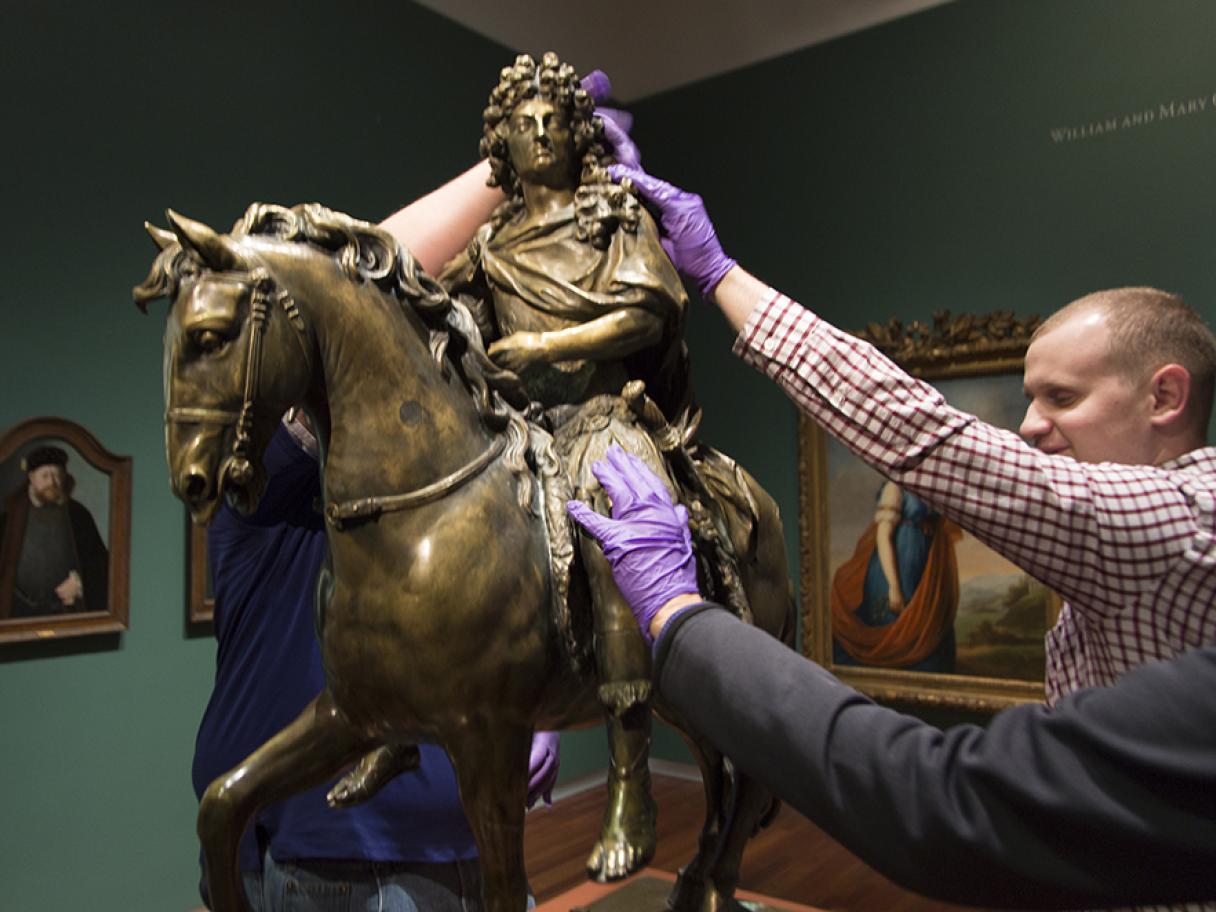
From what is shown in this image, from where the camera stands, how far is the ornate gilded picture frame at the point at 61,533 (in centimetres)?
329

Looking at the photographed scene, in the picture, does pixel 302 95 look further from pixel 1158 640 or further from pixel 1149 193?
pixel 1158 640

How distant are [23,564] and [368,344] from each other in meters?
2.61

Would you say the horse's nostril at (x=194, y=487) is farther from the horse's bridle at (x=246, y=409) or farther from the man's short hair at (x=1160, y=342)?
the man's short hair at (x=1160, y=342)

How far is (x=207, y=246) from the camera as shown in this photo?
1261mm

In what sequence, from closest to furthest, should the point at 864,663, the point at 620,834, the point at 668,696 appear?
the point at 668,696, the point at 620,834, the point at 864,663

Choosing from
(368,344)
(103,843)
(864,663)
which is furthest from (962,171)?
(103,843)

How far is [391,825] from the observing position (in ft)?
6.66

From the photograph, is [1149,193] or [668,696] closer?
[668,696]

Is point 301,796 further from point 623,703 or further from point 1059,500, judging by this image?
point 1059,500

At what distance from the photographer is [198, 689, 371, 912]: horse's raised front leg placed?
150 centimetres

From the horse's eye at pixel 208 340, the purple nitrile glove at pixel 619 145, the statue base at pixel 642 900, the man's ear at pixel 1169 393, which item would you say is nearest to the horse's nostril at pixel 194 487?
the horse's eye at pixel 208 340

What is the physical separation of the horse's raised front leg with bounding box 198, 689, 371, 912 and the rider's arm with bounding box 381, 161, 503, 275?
1016 millimetres

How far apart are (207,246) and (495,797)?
885mm

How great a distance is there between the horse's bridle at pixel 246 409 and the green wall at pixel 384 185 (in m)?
2.52
